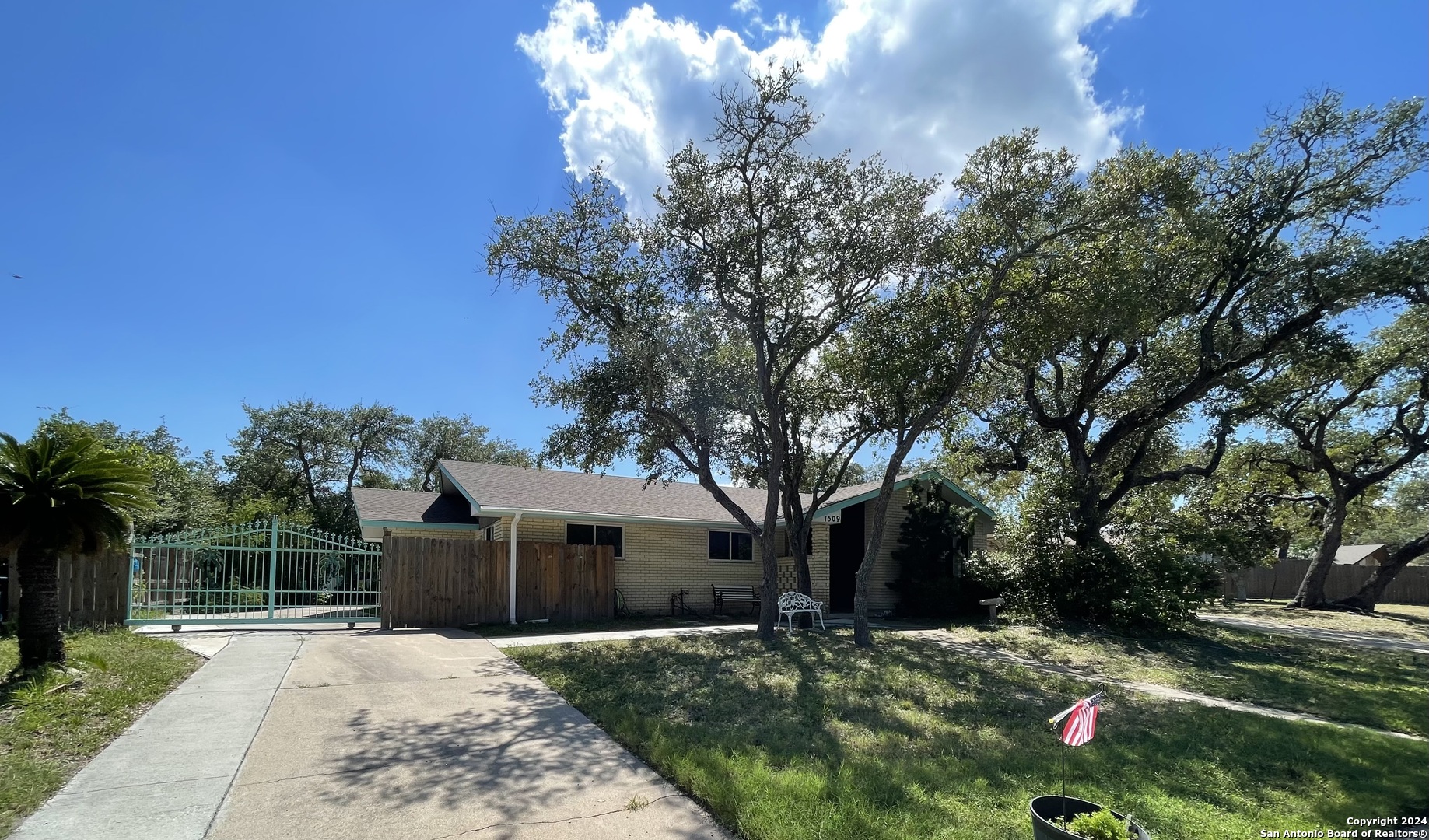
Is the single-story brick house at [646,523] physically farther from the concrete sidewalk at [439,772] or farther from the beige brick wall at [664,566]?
the concrete sidewalk at [439,772]

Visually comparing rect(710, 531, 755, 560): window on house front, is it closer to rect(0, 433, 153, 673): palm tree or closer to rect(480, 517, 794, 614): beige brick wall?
rect(480, 517, 794, 614): beige brick wall

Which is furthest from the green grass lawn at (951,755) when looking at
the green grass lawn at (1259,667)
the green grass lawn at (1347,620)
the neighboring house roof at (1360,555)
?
the neighboring house roof at (1360,555)

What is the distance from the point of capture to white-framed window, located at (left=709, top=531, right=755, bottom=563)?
1944 cm

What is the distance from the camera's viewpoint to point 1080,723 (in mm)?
3791

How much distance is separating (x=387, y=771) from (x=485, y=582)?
997 cm

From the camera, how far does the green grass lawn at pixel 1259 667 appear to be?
26.6 ft

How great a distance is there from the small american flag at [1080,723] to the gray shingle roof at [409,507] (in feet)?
51.2

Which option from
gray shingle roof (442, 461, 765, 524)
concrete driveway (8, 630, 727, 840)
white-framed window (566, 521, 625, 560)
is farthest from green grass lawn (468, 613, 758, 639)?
concrete driveway (8, 630, 727, 840)

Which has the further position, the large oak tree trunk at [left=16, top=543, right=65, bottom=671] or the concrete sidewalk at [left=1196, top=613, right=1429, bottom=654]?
the concrete sidewalk at [left=1196, top=613, right=1429, bottom=654]

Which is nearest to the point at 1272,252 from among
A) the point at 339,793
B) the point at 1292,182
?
the point at 1292,182

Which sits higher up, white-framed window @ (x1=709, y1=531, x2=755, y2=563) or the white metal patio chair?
white-framed window @ (x1=709, y1=531, x2=755, y2=563)

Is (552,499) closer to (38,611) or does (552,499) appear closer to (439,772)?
(38,611)

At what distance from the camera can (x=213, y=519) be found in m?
25.2

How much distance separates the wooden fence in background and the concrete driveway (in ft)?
15.0
